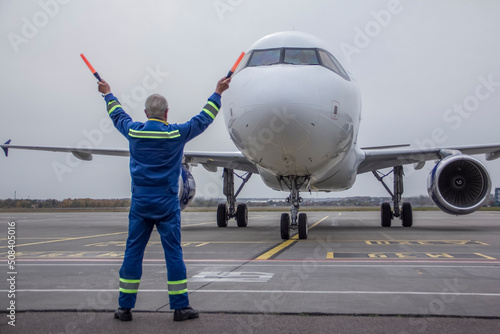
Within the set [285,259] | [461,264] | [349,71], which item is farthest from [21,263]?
[349,71]

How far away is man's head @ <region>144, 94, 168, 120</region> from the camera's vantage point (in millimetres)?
4012

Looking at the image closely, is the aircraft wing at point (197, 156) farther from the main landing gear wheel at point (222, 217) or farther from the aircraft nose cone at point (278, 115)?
the aircraft nose cone at point (278, 115)

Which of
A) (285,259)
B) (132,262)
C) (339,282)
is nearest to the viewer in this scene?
(132,262)

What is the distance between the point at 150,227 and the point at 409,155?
12.1 m

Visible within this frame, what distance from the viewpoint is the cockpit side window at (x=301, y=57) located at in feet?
28.9

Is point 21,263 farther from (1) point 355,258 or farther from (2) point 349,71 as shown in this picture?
(2) point 349,71

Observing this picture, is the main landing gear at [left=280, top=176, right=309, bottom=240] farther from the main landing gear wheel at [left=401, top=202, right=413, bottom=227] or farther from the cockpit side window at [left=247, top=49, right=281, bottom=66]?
the main landing gear wheel at [left=401, top=202, right=413, bottom=227]

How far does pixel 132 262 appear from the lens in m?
3.85

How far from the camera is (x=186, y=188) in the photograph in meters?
12.8

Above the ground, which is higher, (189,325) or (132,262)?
(132,262)

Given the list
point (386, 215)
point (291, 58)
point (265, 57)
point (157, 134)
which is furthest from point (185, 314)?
point (386, 215)

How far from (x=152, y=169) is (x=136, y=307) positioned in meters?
1.06

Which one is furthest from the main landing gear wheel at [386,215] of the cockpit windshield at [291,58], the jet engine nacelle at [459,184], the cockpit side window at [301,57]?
the cockpit side window at [301,57]

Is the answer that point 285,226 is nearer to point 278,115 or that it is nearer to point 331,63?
point 278,115
